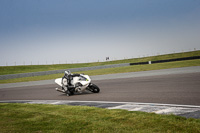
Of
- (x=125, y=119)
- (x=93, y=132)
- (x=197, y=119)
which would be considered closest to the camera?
(x=93, y=132)

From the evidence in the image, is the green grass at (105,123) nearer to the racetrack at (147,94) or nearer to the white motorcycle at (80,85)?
the racetrack at (147,94)

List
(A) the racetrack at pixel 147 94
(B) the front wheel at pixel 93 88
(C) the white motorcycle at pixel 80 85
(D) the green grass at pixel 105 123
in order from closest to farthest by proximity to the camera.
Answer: (D) the green grass at pixel 105 123 < (A) the racetrack at pixel 147 94 < (C) the white motorcycle at pixel 80 85 < (B) the front wheel at pixel 93 88

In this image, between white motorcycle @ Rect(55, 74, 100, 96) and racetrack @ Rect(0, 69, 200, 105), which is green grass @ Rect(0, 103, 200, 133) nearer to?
racetrack @ Rect(0, 69, 200, 105)

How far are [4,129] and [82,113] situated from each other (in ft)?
7.67

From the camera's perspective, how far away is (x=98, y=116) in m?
6.60

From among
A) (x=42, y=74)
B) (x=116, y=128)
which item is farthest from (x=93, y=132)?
(x=42, y=74)

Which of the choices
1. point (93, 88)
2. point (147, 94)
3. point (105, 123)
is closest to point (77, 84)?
point (93, 88)

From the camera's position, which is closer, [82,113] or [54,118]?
[54,118]

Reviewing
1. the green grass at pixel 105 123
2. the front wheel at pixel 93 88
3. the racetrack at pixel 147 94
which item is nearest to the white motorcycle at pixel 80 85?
the front wheel at pixel 93 88

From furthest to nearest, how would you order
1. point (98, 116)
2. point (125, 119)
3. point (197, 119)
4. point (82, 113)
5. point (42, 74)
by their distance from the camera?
point (42, 74) < point (82, 113) < point (98, 116) < point (125, 119) < point (197, 119)

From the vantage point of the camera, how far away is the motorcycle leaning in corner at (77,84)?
12695mm

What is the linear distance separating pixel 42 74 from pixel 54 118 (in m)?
35.2

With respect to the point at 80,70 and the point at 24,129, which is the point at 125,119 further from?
the point at 80,70

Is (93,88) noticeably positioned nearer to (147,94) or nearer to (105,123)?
(147,94)
